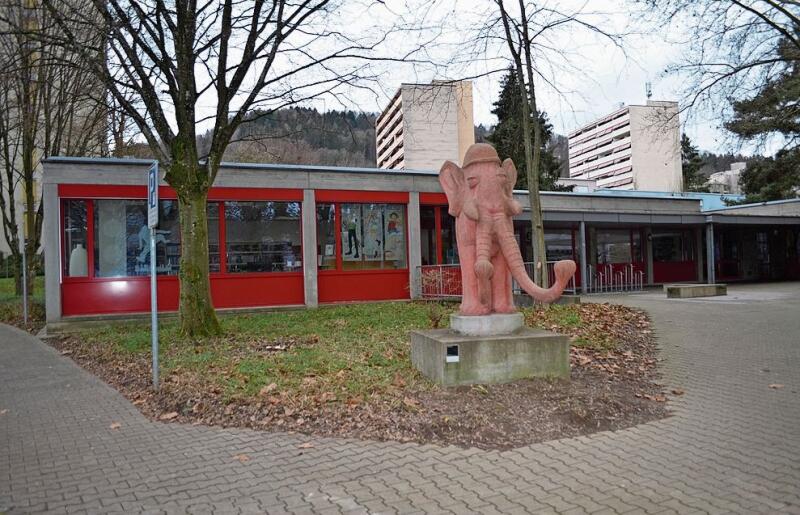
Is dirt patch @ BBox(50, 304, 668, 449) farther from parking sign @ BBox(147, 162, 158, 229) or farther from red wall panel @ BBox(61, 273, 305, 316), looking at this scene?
red wall panel @ BBox(61, 273, 305, 316)

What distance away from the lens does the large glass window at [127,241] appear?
46.7 feet

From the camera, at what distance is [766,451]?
14.7 feet

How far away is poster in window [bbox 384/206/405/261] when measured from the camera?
56.8 ft

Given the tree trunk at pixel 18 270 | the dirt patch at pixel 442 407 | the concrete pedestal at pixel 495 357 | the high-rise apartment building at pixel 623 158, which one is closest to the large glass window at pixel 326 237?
the dirt patch at pixel 442 407

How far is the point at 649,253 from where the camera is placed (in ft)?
81.9

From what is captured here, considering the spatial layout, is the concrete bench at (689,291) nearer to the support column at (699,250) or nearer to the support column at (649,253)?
the support column at (649,253)

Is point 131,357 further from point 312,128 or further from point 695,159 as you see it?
point 695,159

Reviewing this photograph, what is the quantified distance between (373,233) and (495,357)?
11271 mm

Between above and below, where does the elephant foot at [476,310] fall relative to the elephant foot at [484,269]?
below

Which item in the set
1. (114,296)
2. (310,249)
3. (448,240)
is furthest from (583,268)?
(114,296)

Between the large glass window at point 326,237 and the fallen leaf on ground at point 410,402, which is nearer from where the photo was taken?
the fallen leaf on ground at point 410,402

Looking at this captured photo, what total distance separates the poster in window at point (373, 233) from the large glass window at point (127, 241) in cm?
534

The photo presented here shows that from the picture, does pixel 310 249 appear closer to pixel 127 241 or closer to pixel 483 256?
pixel 127 241

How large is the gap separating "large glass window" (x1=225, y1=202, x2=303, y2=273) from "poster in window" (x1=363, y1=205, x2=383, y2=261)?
6.72 ft
